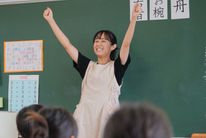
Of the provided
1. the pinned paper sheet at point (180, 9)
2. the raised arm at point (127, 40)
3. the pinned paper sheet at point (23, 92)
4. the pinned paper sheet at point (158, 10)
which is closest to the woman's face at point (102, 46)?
the raised arm at point (127, 40)

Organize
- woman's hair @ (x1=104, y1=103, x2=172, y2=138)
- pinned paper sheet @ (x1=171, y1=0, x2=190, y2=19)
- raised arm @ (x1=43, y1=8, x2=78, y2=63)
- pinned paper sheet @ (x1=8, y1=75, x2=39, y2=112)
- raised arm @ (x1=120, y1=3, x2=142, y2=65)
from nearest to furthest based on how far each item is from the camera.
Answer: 1. woman's hair @ (x1=104, y1=103, x2=172, y2=138)
2. raised arm @ (x1=120, y1=3, x2=142, y2=65)
3. raised arm @ (x1=43, y1=8, x2=78, y2=63)
4. pinned paper sheet @ (x1=171, y1=0, x2=190, y2=19)
5. pinned paper sheet @ (x1=8, y1=75, x2=39, y2=112)

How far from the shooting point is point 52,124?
35.7 inches

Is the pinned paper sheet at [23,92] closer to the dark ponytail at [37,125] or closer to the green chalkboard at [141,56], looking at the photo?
the green chalkboard at [141,56]

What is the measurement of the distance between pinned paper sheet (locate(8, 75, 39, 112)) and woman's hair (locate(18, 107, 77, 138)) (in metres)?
1.44

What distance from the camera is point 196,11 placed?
207 cm

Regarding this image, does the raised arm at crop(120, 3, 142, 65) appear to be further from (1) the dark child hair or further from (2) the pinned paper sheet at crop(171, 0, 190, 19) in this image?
(1) the dark child hair

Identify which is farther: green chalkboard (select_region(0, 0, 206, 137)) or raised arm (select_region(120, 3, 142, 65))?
green chalkboard (select_region(0, 0, 206, 137))

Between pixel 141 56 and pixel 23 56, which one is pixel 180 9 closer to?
pixel 141 56

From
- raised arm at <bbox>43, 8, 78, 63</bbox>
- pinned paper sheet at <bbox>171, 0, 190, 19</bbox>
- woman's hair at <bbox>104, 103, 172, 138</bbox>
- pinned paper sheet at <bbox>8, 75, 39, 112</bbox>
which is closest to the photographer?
woman's hair at <bbox>104, 103, 172, 138</bbox>

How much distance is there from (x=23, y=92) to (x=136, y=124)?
1920 millimetres

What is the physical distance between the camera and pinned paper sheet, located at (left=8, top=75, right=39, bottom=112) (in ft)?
7.71

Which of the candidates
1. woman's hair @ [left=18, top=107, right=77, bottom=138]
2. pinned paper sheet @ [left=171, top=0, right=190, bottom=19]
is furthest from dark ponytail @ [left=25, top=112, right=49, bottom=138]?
pinned paper sheet @ [left=171, top=0, right=190, bottom=19]

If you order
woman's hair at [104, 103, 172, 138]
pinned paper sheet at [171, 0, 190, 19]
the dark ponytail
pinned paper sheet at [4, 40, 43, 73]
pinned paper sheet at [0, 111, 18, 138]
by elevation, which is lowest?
pinned paper sheet at [0, 111, 18, 138]

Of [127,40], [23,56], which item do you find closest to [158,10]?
[127,40]
